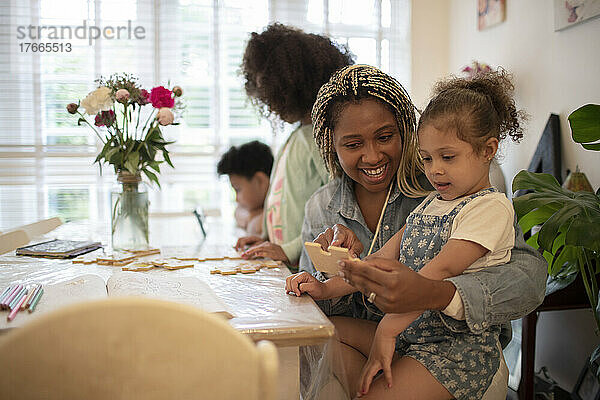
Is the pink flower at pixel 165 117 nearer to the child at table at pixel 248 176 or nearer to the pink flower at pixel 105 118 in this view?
the pink flower at pixel 105 118

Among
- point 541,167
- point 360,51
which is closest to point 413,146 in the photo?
point 541,167

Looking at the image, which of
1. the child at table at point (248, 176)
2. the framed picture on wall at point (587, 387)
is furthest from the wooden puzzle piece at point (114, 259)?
the framed picture on wall at point (587, 387)

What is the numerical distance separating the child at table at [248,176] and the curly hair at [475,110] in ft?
6.00

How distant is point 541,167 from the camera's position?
268cm

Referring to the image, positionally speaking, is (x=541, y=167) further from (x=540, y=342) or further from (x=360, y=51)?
(x=360, y=51)

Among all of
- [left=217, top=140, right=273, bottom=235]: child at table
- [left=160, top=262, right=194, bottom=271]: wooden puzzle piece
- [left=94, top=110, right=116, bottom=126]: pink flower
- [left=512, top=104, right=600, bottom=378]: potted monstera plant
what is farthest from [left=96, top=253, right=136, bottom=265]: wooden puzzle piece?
[left=217, top=140, right=273, bottom=235]: child at table

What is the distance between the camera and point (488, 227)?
3.60ft

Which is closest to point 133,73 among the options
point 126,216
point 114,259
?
point 126,216

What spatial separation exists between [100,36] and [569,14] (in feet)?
10.3

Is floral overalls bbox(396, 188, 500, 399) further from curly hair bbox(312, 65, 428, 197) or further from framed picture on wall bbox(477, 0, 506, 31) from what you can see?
framed picture on wall bbox(477, 0, 506, 31)

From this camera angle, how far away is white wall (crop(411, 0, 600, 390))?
93.7 inches

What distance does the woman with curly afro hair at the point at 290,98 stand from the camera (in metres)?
1.98

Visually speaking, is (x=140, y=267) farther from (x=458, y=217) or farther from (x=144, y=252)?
(x=458, y=217)

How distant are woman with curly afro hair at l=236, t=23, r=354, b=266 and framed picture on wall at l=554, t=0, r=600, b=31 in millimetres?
1068
